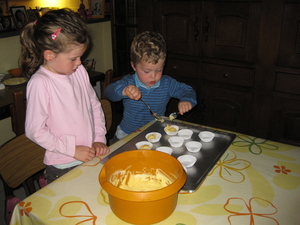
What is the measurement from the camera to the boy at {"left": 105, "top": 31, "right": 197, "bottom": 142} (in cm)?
126

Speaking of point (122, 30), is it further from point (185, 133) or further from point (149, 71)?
point (185, 133)

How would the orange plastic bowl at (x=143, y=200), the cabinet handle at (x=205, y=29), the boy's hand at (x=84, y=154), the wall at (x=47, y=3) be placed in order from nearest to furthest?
1. the orange plastic bowl at (x=143, y=200)
2. the boy's hand at (x=84, y=154)
3. the cabinet handle at (x=205, y=29)
4. the wall at (x=47, y=3)

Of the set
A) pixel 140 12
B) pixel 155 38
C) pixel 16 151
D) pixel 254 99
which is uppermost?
pixel 140 12

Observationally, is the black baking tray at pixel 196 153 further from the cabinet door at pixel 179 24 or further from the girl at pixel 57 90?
the cabinet door at pixel 179 24

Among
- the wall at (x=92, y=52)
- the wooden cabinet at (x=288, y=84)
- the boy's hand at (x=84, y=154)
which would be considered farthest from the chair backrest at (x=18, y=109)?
the wooden cabinet at (x=288, y=84)

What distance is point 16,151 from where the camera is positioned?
966mm

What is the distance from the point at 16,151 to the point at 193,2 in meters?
1.77

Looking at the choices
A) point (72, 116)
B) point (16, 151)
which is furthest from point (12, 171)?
point (72, 116)

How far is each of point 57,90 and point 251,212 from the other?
0.76 metres

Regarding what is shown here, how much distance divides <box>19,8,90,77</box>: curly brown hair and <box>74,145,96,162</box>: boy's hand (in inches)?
13.9

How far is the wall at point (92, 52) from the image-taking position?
94.7 inches

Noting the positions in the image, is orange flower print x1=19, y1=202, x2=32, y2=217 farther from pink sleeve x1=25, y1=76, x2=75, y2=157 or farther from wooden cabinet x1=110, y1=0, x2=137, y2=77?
wooden cabinet x1=110, y1=0, x2=137, y2=77

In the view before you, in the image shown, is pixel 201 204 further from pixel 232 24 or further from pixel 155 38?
pixel 232 24

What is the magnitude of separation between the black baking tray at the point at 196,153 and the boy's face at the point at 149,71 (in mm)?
221
